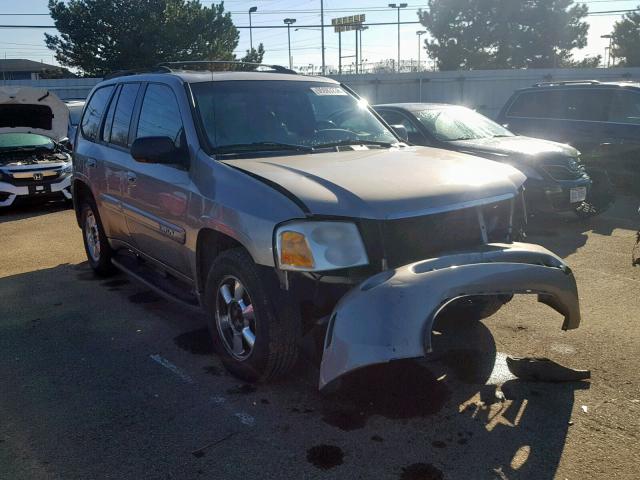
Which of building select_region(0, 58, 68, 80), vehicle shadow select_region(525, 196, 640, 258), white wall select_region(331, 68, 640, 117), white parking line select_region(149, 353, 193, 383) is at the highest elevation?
building select_region(0, 58, 68, 80)

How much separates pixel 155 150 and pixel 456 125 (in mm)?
5707

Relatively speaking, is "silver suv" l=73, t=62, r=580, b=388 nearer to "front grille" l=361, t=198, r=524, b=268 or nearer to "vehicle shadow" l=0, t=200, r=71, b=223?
"front grille" l=361, t=198, r=524, b=268

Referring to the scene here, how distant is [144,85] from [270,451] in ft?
10.7

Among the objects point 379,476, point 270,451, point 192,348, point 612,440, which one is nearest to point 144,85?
point 192,348

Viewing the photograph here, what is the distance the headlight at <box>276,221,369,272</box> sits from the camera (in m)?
3.21

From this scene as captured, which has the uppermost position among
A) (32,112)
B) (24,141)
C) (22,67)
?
(22,67)


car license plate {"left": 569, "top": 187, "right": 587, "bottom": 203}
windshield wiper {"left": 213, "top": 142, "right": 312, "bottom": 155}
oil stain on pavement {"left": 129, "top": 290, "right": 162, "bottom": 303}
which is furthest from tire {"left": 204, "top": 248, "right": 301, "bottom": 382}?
car license plate {"left": 569, "top": 187, "right": 587, "bottom": 203}

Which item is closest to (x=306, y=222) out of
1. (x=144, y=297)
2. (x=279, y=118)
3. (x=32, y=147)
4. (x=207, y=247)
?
(x=207, y=247)

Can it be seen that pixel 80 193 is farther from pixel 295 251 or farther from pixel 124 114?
pixel 295 251

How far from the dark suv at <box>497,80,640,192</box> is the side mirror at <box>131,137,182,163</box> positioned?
7.11 metres

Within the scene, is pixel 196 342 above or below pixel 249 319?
below

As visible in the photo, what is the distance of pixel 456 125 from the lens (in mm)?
8711

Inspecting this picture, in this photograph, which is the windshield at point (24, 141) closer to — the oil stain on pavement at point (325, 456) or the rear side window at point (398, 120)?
the rear side window at point (398, 120)

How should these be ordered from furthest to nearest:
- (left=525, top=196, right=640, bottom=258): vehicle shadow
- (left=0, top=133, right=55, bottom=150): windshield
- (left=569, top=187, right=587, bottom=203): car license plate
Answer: (left=0, top=133, right=55, bottom=150): windshield < (left=569, top=187, right=587, bottom=203): car license plate < (left=525, top=196, right=640, bottom=258): vehicle shadow
